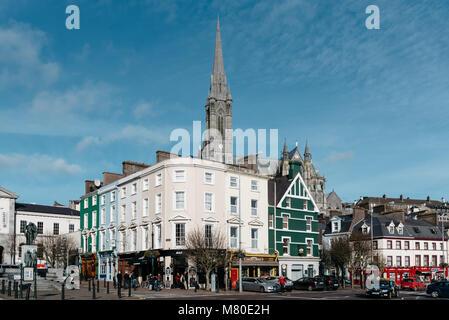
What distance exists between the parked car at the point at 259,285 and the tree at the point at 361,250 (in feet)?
57.6

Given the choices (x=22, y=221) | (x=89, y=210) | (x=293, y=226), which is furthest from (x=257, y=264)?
(x=22, y=221)

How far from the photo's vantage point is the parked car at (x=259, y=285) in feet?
155

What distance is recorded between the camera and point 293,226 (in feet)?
216

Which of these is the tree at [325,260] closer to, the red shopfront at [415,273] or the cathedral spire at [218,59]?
the red shopfront at [415,273]

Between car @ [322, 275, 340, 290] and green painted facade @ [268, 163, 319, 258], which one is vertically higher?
green painted facade @ [268, 163, 319, 258]

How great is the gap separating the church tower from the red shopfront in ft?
351

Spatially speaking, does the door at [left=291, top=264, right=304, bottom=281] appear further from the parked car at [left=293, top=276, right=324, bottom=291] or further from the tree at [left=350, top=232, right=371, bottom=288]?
the parked car at [left=293, top=276, right=324, bottom=291]

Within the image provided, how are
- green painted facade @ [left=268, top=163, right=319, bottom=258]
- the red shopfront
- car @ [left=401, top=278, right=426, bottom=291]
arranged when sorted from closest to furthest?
car @ [left=401, top=278, right=426, bottom=291]
green painted facade @ [left=268, top=163, right=319, bottom=258]
the red shopfront

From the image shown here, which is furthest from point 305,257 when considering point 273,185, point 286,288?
point 286,288

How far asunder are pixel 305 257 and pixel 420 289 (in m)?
14.0

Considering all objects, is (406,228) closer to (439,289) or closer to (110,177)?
(439,289)

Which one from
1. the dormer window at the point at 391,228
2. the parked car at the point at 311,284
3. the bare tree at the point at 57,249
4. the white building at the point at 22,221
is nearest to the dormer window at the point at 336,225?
the dormer window at the point at 391,228

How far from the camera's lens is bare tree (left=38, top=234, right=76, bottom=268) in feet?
243

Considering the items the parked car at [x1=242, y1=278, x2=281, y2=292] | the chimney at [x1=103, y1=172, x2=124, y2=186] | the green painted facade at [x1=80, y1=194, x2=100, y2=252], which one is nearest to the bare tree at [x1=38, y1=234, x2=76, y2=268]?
the green painted facade at [x1=80, y1=194, x2=100, y2=252]
